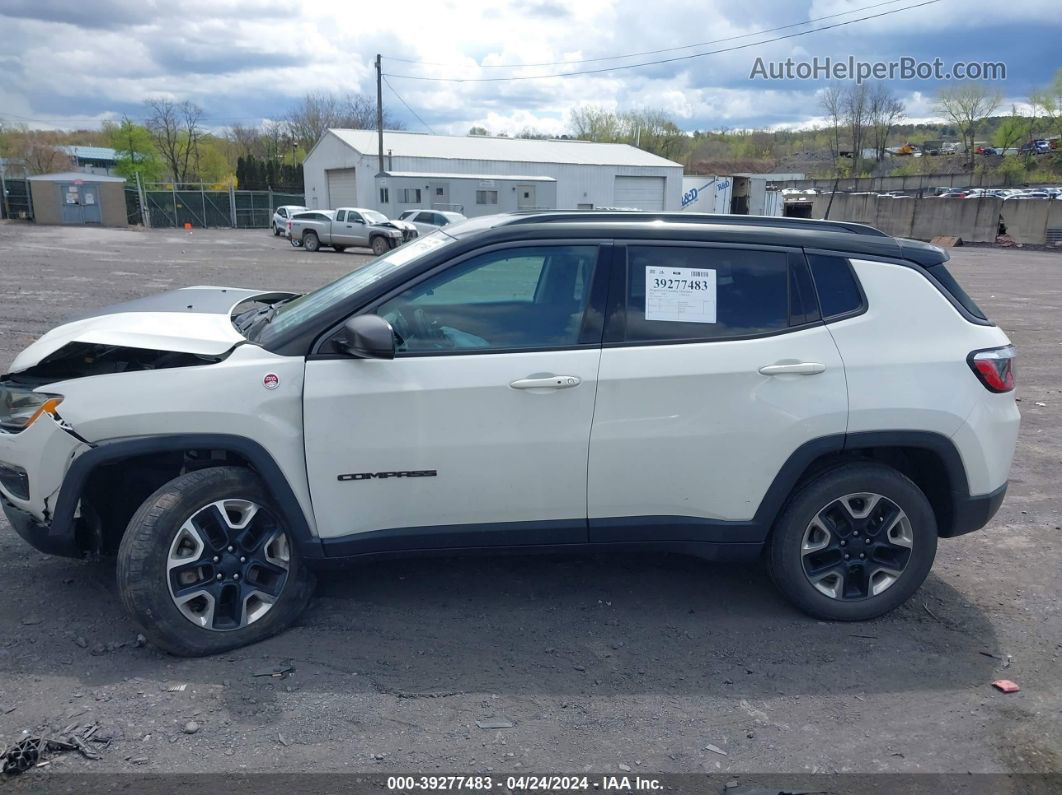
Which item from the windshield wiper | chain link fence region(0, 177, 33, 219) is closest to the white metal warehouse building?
chain link fence region(0, 177, 33, 219)

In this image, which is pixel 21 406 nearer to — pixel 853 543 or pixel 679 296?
pixel 679 296

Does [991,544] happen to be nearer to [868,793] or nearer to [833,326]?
[833,326]

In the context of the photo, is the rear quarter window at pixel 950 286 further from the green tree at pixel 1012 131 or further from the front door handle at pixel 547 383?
the green tree at pixel 1012 131

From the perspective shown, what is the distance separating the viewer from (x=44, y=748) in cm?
306

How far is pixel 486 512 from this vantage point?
3811 mm

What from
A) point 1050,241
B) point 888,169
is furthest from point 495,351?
point 888,169

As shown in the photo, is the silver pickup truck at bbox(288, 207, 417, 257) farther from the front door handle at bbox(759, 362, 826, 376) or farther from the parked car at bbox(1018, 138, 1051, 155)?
the parked car at bbox(1018, 138, 1051, 155)

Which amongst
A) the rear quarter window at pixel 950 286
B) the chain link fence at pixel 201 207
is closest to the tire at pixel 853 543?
the rear quarter window at pixel 950 286

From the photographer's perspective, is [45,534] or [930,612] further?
[930,612]

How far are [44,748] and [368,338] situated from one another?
1.88 m

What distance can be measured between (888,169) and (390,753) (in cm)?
9932

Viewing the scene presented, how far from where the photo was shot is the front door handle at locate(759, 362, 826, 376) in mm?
3816

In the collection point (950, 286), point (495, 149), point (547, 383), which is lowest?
point (547, 383)

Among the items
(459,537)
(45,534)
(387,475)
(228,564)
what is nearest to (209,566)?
(228,564)
